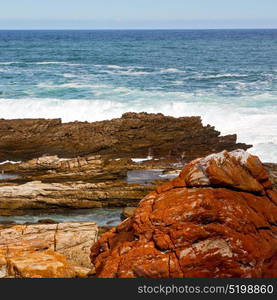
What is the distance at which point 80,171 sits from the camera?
20469 mm

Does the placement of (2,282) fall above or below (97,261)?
above

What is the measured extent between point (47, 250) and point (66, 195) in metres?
6.37

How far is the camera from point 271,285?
26.1 feet

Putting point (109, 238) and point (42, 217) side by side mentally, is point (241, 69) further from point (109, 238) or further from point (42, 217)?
Answer: point (109, 238)

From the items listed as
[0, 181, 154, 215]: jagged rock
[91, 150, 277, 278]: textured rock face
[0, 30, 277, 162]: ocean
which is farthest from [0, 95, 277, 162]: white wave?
[91, 150, 277, 278]: textured rock face

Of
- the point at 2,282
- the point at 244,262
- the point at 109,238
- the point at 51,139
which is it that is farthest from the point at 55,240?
the point at 51,139

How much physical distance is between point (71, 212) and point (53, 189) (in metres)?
1.13

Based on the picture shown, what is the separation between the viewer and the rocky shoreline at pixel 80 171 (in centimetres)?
1174

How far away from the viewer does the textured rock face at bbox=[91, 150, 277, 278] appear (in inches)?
367

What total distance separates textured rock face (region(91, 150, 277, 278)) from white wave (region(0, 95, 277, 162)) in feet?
67.0

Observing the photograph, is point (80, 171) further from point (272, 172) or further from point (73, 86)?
point (73, 86)

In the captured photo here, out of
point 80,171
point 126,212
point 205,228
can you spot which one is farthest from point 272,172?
point 205,228

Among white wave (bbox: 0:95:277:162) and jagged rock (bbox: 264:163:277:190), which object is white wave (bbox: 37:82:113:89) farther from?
jagged rock (bbox: 264:163:277:190)

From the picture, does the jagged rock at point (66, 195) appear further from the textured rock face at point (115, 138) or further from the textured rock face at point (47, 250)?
the textured rock face at point (115, 138)
